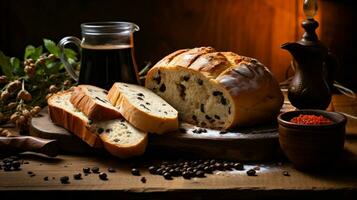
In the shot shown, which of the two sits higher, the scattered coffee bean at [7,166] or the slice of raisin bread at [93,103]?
the slice of raisin bread at [93,103]

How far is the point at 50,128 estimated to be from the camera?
5.89 ft

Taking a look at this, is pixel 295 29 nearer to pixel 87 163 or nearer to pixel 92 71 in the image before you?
pixel 92 71

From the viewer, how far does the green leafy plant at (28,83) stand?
194 centimetres

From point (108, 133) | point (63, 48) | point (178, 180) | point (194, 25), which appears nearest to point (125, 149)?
point (108, 133)

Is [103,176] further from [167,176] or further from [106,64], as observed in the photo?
[106,64]

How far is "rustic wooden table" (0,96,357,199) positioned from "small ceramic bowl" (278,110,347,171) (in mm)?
35

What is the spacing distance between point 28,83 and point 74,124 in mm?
483

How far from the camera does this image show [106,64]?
1909 millimetres

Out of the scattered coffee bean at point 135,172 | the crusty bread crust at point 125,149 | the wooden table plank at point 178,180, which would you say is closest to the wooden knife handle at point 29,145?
the wooden table plank at point 178,180

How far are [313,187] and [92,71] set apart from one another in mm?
807

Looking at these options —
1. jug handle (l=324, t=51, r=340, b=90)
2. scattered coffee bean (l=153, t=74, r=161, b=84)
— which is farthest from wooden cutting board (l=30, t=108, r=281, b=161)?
jug handle (l=324, t=51, r=340, b=90)

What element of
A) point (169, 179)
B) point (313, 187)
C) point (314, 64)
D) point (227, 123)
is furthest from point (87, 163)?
point (314, 64)

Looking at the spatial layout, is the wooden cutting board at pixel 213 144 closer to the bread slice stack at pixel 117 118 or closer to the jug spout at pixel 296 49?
the bread slice stack at pixel 117 118

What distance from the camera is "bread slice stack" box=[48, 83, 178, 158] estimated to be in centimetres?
163
